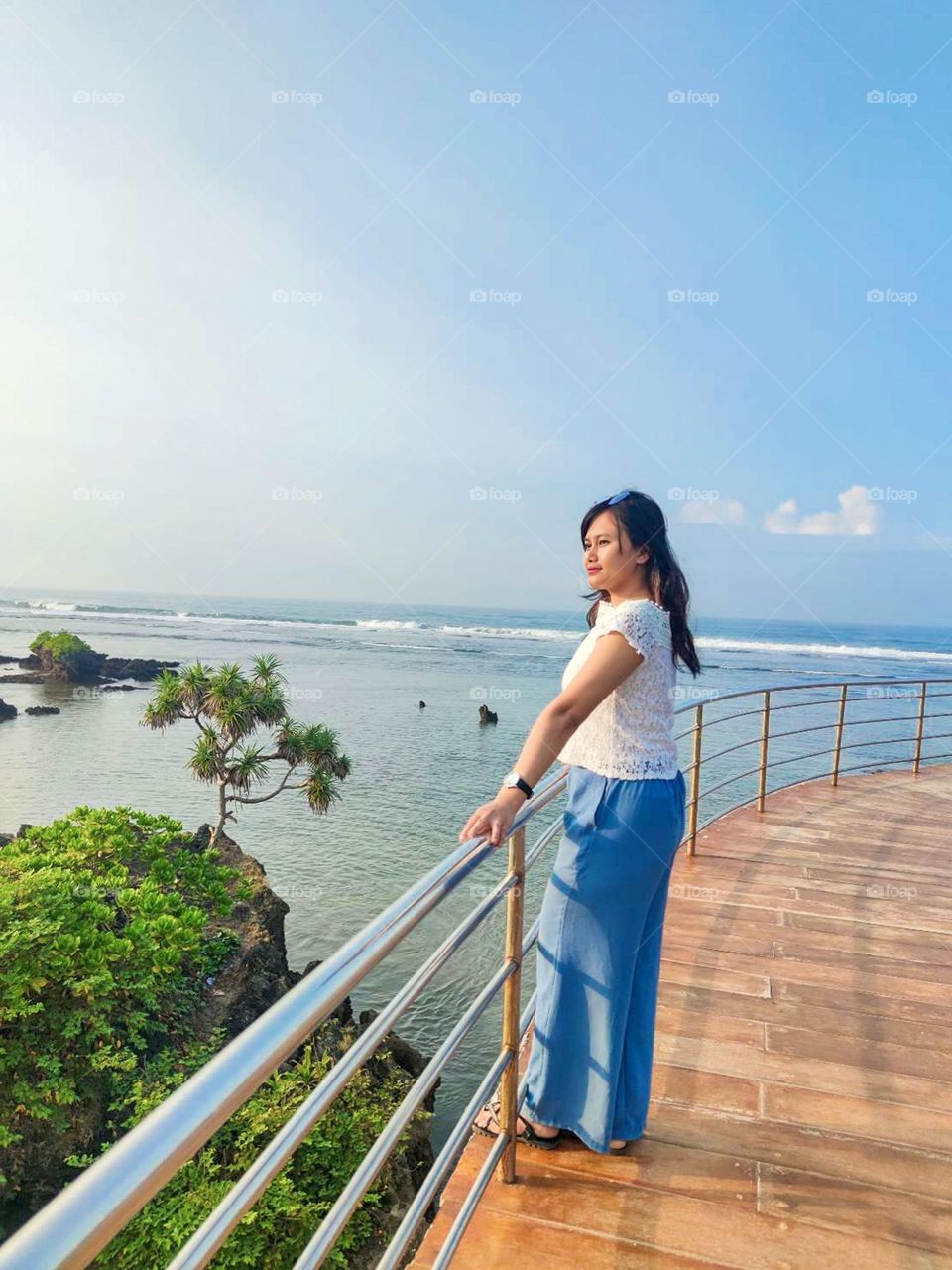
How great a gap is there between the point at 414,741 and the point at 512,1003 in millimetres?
18508

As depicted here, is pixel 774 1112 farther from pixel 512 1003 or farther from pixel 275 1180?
pixel 275 1180

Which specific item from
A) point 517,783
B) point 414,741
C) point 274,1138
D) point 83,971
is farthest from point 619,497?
point 414,741

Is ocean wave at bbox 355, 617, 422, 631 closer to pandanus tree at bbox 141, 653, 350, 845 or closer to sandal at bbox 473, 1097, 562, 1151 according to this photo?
pandanus tree at bbox 141, 653, 350, 845

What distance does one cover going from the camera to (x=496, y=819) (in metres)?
1.28

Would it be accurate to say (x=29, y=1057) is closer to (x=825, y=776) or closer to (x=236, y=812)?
(x=825, y=776)

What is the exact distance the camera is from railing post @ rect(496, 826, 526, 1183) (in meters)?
1.56

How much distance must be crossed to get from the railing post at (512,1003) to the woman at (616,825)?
0.06 meters

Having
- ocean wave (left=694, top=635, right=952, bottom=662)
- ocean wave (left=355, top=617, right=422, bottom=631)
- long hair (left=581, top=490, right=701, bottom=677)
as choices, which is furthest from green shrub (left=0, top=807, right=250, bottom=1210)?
ocean wave (left=355, top=617, right=422, bottom=631)

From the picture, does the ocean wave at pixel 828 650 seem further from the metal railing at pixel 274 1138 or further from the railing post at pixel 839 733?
the metal railing at pixel 274 1138

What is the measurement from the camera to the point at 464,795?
14.4 metres

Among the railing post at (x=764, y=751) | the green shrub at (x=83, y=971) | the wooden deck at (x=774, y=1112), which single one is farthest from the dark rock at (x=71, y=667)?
the wooden deck at (x=774, y=1112)

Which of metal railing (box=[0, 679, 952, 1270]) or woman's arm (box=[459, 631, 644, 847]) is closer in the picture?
metal railing (box=[0, 679, 952, 1270])

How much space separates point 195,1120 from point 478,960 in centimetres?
808

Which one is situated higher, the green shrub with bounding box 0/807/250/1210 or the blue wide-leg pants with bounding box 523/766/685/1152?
the blue wide-leg pants with bounding box 523/766/685/1152
